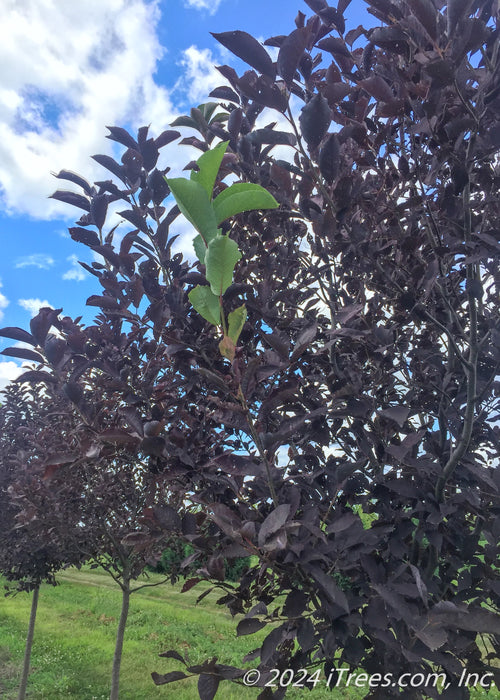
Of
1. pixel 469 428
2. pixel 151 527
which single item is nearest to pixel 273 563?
pixel 151 527

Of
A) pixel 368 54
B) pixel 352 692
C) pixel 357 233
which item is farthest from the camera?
pixel 352 692

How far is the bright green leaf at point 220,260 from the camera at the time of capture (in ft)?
3.93

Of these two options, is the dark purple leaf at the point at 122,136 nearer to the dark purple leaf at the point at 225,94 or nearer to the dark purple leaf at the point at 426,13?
the dark purple leaf at the point at 225,94

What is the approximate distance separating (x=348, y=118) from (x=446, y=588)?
218 centimetres

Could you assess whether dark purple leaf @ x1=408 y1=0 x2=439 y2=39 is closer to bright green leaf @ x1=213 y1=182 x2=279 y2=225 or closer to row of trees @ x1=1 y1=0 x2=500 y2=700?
row of trees @ x1=1 y1=0 x2=500 y2=700

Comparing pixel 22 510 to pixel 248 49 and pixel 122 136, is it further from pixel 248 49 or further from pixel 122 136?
pixel 248 49

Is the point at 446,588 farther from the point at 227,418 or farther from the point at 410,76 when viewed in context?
the point at 410,76

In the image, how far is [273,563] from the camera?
1.51m

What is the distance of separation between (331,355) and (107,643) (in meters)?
10.2

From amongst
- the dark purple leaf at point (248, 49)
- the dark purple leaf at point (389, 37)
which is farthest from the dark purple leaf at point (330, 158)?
the dark purple leaf at point (389, 37)

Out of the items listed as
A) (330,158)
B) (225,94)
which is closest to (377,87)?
(330,158)

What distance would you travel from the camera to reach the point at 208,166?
1.24 metres

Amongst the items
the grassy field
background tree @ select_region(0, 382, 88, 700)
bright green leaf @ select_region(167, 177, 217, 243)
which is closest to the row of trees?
bright green leaf @ select_region(167, 177, 217, 243)

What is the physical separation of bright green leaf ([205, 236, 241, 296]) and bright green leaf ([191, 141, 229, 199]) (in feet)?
0.54
